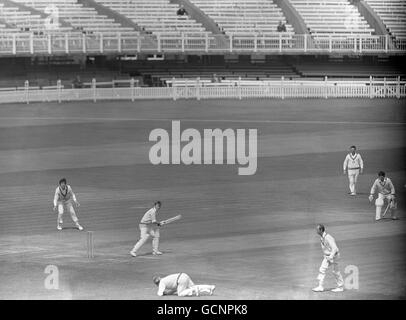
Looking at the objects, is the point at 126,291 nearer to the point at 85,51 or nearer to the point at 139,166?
the point at 139,166

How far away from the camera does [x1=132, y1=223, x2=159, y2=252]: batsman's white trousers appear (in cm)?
2428

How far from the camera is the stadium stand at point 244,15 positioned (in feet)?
208

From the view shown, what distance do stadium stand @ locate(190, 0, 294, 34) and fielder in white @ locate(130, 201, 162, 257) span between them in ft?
128

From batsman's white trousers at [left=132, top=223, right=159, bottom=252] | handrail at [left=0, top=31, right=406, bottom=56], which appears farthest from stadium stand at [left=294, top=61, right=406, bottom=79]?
batsman's white trousers at [left=132, top=223, right=159, bottom=252]

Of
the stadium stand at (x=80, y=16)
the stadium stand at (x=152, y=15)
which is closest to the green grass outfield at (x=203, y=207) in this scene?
the stadium stand at (x=80, y=16)

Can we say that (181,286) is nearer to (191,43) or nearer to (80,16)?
(80,16)

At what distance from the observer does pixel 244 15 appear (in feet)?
210

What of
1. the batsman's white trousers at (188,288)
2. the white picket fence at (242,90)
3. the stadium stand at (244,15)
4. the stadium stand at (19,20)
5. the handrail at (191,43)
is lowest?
the batsman's white trousers at (188,288)

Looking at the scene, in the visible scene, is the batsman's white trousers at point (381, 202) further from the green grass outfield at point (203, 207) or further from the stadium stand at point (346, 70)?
the stadium stand at point (346, 70)

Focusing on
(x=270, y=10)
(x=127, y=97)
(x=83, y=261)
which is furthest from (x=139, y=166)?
(x=270, y=10)

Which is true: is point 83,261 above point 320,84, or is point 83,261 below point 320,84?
below

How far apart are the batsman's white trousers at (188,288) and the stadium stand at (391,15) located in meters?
40.2

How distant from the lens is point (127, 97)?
191 ft

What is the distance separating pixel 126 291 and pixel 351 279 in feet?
12.3
